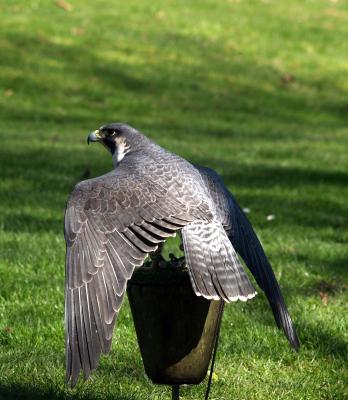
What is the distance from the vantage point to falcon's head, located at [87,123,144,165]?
5.08 meters

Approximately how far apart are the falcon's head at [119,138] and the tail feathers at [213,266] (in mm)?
961

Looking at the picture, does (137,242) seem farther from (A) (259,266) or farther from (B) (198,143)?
(B) (198,143)

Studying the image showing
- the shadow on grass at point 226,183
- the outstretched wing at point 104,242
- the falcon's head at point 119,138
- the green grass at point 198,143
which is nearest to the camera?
the outstretched wing at point 104,242

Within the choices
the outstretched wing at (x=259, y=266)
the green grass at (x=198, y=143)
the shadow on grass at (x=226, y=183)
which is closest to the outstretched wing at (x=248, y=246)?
the outstretched wing at (x=259, y=266)

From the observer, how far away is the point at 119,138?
5195 millimetres

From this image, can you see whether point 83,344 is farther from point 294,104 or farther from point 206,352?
point 294,104

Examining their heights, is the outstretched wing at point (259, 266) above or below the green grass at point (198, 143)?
above

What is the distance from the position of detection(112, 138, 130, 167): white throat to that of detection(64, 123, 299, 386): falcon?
1.03ft

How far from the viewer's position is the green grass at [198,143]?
536cm

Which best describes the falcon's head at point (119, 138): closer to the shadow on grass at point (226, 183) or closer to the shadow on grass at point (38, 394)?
the shadow on grass at point (38, 394)

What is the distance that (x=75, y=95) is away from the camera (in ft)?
60.3

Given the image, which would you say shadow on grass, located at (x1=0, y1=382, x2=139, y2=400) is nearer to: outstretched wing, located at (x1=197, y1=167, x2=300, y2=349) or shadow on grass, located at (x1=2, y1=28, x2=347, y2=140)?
outstretched wing, located at (x1=197, y1=167, x2=300, y2=349)

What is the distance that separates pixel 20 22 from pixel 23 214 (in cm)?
1359

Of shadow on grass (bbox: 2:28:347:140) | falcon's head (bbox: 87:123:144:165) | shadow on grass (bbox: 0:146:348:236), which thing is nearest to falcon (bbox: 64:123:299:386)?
falcon's head (bbox: 87:123:144:165)
